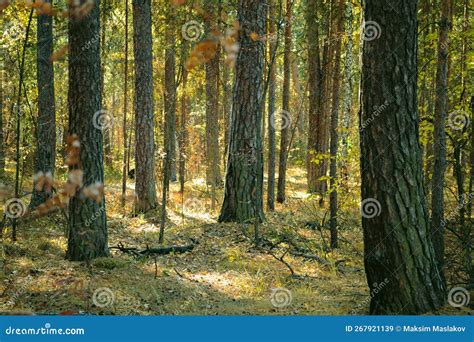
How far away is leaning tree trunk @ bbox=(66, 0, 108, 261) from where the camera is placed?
7059mm

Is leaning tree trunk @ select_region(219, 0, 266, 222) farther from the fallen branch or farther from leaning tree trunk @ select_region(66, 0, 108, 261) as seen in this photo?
leaning tree trunk @ select_region(66, 0, 108, 261)

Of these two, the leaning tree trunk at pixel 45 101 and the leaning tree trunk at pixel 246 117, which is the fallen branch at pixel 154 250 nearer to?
the leaning tree trunk at pixel 246 117

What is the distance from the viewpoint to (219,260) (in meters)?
8.64

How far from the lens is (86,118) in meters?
7.17

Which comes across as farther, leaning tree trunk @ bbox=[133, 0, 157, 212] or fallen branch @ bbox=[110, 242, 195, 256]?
leaning tree trunk @ bbox=[133, 0, 157, 212]

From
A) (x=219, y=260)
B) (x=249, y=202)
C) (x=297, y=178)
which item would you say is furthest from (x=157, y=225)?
(x=297, y=178)

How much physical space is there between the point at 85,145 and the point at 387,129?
183 inches

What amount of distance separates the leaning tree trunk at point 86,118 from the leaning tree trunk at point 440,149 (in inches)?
198

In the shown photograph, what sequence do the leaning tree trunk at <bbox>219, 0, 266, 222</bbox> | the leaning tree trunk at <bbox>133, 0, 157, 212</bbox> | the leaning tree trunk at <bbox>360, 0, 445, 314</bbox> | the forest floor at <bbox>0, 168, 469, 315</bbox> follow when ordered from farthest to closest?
the leaning tree trunk at <bbox>133, 0, 157, 212</bbox> < the leaning tree trunk at <bbox>219, 0, 266, 222</bbox> < the forest floor at <bbox>0, 168, 469, 315</bbox> < the leaning tree trunk at <bbox>360, 0, 445, 314</bbox>

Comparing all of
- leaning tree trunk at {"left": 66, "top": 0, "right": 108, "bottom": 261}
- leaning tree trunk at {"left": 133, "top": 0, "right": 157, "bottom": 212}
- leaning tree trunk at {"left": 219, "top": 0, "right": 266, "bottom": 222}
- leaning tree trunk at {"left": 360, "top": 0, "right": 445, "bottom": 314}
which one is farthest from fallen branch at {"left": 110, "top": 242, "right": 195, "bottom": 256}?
leaning tree trunk at {"left": 360, "top": 0, "right": 445, "bottom": 314}

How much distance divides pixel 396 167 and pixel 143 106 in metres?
9.99

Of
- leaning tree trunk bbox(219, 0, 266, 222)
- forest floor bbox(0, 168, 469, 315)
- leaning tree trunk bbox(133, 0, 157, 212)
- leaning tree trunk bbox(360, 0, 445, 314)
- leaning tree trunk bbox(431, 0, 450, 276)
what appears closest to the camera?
leaning tree trunk bbox(360, 0, 445, 314)

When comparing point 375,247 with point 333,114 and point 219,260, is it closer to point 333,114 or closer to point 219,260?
point 219,260

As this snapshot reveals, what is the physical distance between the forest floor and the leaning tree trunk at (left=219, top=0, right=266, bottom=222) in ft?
2.12
